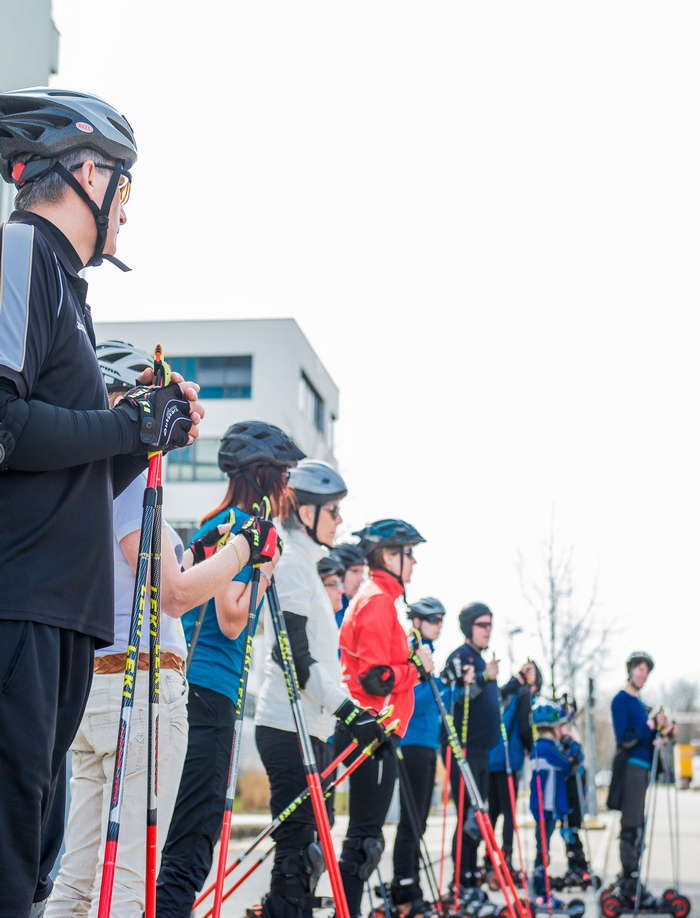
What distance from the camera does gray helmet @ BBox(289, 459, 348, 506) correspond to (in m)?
6.13

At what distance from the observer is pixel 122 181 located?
9.35 feet

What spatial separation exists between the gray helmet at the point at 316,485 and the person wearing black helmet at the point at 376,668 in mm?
980

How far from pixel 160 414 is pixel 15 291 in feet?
1.47

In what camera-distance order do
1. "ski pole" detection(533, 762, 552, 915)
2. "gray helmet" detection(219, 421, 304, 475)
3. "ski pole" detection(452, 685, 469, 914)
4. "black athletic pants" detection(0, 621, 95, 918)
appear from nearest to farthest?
"black athletic pants" detection(0, 621, 95, 918), "gray helmet" detection(219, 421, 304, 475), "ski pole" detection(452, 685, 469, 914), "ski pole" detection(533, 762, 552, 915)

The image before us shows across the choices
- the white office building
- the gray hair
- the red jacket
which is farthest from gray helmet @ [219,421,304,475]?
the white office building

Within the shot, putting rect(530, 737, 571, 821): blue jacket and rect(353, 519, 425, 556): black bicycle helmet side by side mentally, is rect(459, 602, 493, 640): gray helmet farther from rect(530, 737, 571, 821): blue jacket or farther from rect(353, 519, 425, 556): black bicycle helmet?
rect(353, 519, 425, 556): black bicycle helmet

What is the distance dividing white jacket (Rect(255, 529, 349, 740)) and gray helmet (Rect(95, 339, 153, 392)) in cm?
144

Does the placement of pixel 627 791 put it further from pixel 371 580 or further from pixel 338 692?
pixel 338 692

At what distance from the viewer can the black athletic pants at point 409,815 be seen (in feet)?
24.8

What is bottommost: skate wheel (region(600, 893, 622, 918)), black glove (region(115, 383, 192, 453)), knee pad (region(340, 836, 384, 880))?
skate wheel (region(600, 893, 622, 918))

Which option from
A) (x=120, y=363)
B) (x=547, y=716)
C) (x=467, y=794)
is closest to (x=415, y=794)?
(x=467, y=794)

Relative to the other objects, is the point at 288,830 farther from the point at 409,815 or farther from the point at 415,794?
the point at 415,794

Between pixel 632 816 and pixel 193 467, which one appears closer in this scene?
pixel 632 816

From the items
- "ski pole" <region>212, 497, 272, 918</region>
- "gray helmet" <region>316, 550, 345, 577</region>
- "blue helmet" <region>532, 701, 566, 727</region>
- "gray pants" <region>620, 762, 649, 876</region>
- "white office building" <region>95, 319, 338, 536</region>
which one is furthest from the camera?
"white office building" <region>95, 319, 338, 536</region>
